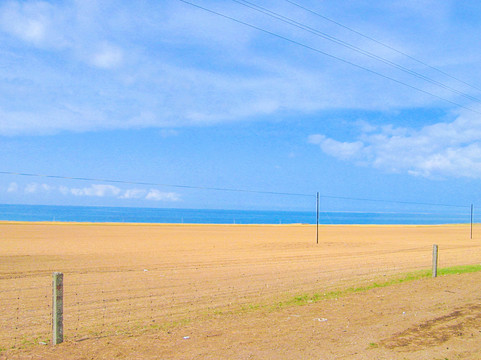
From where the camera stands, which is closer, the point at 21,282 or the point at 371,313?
the point at 371,313

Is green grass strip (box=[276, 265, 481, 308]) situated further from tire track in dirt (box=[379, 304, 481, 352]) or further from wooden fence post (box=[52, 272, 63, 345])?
wooden fence post (box=[52, 272, 63, 345])

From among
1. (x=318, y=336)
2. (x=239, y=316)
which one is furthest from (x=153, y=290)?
(x=318, y=336)

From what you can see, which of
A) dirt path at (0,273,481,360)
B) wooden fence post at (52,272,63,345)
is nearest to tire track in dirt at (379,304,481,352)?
dirt path at (0,273,481,360)

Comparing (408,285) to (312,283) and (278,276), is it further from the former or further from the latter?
(278,276)

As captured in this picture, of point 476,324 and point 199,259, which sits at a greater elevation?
point 476,324

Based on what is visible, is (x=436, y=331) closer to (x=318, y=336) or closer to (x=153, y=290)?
(x=318, y=336)

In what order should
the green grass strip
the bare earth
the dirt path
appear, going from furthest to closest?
1. the green grass strip
2. the bare earth
3. the dirt path

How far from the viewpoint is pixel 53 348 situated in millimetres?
7273

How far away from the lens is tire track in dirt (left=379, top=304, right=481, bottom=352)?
744cm

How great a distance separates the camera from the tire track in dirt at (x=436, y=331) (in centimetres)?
744

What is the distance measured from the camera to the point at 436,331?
26.9 ft

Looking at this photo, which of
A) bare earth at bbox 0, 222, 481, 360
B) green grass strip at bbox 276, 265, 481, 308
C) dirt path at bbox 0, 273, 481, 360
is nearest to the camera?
dirt path at bbox 0, 273, 481, 360

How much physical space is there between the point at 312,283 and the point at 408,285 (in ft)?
9.22

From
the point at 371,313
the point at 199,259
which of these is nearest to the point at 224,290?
the point at 371,313
